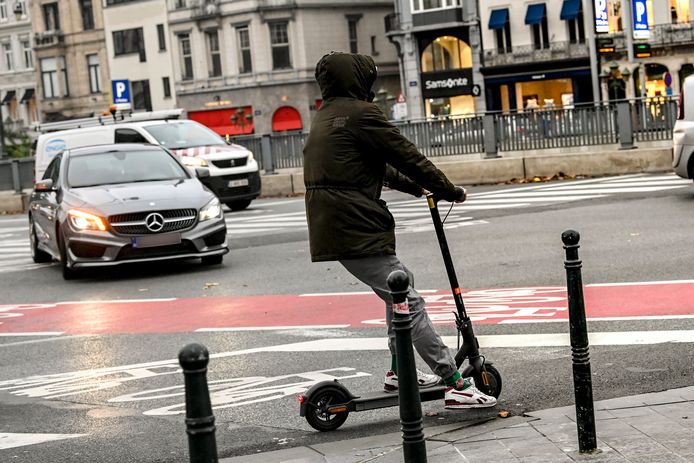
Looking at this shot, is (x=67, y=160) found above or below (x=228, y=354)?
above

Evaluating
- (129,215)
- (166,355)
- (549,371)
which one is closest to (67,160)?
(129,215)

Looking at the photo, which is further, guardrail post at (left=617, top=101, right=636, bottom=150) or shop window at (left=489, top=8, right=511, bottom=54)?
shop window at (left=489, top=8, right=511, bottom=54)

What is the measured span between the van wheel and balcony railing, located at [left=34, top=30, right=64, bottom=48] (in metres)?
55.2

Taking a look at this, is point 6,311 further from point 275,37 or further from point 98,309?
point 275,37

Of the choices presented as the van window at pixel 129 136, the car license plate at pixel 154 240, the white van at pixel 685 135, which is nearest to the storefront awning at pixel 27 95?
the van window at pixel 129 136

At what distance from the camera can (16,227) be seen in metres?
25.8

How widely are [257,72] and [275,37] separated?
6.77 feet

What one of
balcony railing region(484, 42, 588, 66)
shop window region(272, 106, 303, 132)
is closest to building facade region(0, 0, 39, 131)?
shop window region(272, 106, 303, 132)

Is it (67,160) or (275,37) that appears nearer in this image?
(67,160)

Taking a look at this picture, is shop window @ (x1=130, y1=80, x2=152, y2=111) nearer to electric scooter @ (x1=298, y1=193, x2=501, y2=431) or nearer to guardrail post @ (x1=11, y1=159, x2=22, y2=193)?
guardrail post @ (x1=11, y1=159, x2=22, y2=193)

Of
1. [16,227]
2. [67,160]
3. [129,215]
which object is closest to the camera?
[129,215]

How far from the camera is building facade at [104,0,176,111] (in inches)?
2904

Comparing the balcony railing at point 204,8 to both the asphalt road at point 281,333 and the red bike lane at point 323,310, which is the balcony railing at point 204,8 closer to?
the asphalt road at point 281,333

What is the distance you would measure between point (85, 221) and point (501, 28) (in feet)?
171
